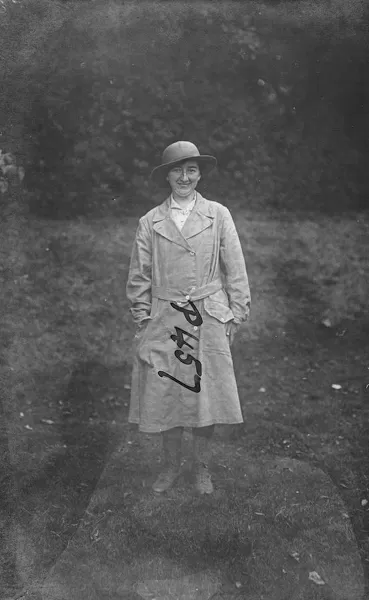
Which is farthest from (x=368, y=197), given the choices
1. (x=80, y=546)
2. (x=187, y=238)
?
(x=80, y=546)

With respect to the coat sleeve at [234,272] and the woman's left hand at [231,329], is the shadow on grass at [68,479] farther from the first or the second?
the coat sleeve at [234,272]

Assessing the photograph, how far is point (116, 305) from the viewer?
599cm

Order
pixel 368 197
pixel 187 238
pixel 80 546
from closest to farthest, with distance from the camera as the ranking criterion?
pixel 80 546 → pixel 187 238 → pixel 368 197

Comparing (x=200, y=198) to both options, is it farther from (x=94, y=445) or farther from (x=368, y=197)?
(x=94, y=445)

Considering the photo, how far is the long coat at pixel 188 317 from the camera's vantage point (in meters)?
5.25

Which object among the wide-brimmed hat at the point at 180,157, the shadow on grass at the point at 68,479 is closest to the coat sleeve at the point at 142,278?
the wide-brimmed hat at the point at 180,157

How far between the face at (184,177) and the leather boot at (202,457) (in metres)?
1.58

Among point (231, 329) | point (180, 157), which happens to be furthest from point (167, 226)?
point (231, 329)

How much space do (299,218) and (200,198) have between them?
0.87m

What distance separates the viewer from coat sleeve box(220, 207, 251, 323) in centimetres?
532

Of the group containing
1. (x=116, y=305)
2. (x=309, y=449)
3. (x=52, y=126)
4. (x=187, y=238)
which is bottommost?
(x=309, y=449)

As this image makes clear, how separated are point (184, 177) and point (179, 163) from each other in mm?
96

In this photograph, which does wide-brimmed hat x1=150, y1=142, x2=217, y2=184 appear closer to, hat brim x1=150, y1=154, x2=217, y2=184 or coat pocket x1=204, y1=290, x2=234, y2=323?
hat brim x1=150, y1=154, x2=217, y2=184

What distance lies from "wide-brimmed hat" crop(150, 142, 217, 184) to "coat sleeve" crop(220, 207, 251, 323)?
14.2 inches
